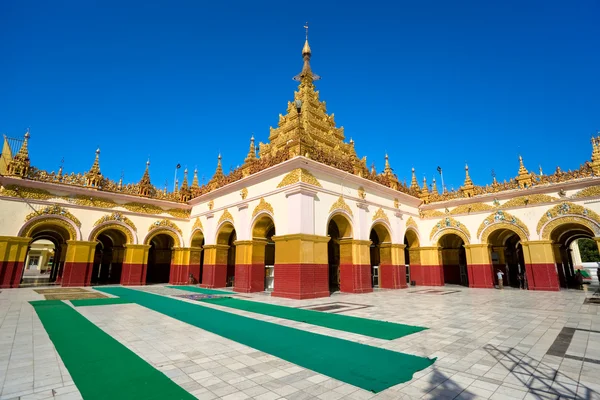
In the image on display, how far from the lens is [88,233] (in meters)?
18.0

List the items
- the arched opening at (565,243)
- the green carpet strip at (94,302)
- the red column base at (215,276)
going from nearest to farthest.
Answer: the green carpet strip at (94,302) < the arched opening at (565,243) < the red column base at (215,276)

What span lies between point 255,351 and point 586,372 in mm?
4999

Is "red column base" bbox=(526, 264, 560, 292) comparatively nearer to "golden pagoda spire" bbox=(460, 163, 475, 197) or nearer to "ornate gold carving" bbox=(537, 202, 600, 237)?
"ornate gold carving" bbox=(537, 202, 600, 237)

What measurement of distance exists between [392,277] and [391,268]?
525 mm

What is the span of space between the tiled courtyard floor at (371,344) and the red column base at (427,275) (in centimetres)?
1134

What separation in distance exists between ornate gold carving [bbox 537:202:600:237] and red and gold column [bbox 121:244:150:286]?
23.9 metres

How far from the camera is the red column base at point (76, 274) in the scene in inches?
673

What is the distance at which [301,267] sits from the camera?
1256cm

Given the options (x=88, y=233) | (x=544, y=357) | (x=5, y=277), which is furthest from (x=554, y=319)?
(x=5, y=277)

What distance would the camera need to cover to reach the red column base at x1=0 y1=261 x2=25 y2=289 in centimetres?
1552

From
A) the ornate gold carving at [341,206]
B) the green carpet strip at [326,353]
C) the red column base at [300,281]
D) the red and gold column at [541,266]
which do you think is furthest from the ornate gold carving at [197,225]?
the red and gold column at [541,266]

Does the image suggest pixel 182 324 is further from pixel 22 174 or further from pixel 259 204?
pixel 22 174

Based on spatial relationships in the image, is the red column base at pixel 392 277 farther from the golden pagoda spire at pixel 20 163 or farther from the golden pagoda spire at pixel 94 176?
the golden pagoda spire at pixel 20 163

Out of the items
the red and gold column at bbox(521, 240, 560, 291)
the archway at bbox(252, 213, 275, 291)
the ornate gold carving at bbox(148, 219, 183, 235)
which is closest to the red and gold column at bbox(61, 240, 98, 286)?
the ornate gold carving at bbox(148, 219, 183, 235)
